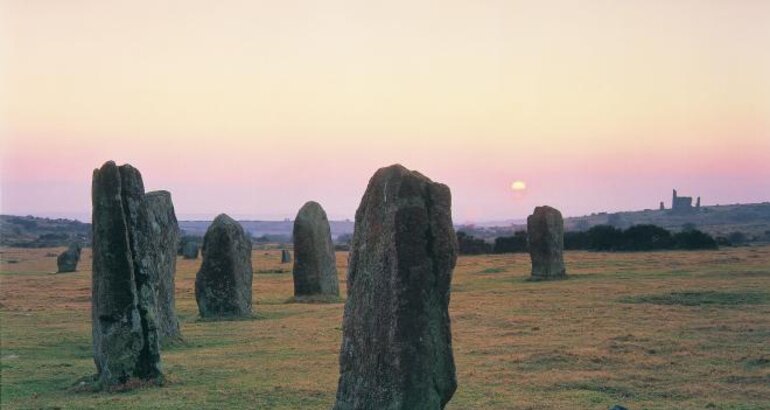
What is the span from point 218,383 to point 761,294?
847 inches

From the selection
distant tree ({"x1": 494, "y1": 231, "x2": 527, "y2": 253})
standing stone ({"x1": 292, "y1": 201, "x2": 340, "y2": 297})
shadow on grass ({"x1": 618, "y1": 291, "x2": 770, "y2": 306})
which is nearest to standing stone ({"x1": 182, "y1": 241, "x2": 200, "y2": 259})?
distant tree ({"x1": 494, "y1": 231, "x2": 527, "y2": 253})

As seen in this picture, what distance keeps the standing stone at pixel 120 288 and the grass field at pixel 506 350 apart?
688 millimetres

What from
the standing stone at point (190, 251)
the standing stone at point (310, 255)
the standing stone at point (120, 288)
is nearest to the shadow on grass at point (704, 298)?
the standing stone at point (310, 255)

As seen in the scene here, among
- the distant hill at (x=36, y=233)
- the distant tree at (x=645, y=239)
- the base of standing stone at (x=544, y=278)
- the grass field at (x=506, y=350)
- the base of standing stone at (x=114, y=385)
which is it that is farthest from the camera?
the distant hill at (x=36, y=233)

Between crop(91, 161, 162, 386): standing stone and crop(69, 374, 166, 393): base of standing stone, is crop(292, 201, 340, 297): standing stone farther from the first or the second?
crop(69, 374, 166, 393): base of standing stone

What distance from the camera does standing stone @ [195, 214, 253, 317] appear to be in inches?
1110

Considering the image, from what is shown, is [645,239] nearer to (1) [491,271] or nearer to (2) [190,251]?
(1) [491,271]

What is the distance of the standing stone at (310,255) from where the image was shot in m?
33.9

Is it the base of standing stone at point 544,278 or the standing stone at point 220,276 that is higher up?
the standing stone at point 220,276

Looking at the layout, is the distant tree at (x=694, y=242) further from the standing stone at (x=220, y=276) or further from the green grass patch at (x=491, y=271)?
the standing stone at (x=220, y=276)

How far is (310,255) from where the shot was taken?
34000mm

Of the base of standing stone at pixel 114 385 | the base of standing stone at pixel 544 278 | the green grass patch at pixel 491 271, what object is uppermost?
the green grass patch at pixel 491 271

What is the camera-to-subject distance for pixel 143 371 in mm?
16734

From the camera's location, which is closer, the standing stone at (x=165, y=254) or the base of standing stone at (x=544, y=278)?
the standing stone at (x=165, y=254)
